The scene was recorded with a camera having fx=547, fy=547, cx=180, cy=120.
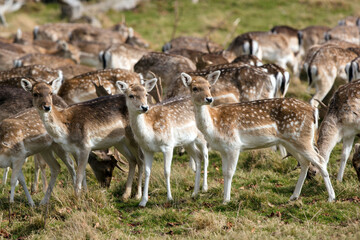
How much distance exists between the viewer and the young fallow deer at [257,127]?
6207 mm

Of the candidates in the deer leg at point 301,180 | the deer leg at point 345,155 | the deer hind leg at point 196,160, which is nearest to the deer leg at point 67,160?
the deer hind leg at point 196,160

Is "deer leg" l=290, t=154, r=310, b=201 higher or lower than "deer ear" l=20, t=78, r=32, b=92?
lower

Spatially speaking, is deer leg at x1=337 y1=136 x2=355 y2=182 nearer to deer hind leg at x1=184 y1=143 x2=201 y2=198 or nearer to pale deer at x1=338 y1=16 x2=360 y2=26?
deer hind leg at x1=184 y1=143 x2=201 y2=198

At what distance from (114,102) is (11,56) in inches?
267

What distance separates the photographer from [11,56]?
12.8m

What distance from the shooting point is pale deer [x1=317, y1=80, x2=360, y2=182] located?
6914mm

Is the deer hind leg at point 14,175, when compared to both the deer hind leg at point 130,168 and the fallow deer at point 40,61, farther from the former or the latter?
the fallow deer at point 40,61

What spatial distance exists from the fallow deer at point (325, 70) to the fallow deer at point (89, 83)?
3.40 metres

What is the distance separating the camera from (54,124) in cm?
641

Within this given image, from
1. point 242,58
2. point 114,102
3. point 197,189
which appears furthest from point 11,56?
point 197,189

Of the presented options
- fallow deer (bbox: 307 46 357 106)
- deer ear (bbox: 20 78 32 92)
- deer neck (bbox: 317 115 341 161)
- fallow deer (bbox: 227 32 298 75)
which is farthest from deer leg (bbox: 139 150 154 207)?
fallow deer (bbox: 227 32 298 75)

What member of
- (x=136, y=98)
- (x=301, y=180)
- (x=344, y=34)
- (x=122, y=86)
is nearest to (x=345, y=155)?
(x=301, y=180)

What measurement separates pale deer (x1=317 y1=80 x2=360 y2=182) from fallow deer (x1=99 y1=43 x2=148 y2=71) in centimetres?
622

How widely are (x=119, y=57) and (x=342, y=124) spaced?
666 centimetres
